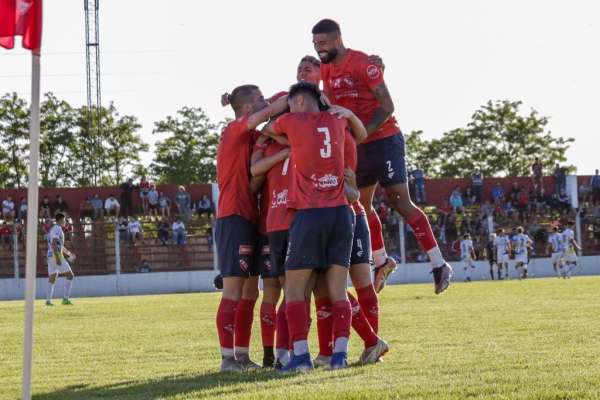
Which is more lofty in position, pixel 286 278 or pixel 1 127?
pixel 1 127

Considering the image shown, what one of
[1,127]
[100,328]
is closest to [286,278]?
[100,328]

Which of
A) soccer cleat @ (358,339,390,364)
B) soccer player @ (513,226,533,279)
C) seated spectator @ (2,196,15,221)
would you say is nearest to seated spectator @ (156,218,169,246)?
seated spectator @ (2,196,15,221)

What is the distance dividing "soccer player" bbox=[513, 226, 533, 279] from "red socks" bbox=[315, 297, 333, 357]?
37.8 m

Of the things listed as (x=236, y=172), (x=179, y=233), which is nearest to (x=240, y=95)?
(x=236, y=172)

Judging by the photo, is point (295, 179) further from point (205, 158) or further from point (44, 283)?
point (205, 158)

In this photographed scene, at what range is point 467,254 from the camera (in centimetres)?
5031

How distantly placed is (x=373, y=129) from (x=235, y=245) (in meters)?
1.63

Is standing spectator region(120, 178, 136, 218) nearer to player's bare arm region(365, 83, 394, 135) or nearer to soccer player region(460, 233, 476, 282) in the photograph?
soccer player region(460, 233, 476, 282)

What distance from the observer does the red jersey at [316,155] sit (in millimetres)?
9867

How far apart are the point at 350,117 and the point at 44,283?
123 feet

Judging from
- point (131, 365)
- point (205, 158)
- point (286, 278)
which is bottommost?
point (131, 365)

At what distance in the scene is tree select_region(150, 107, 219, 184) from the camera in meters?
74.8

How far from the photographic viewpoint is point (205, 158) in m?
76.1

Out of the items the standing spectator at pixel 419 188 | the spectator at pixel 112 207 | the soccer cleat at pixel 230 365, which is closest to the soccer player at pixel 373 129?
the soccer cleat at pixel 230 365
